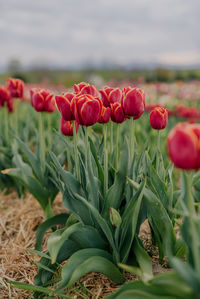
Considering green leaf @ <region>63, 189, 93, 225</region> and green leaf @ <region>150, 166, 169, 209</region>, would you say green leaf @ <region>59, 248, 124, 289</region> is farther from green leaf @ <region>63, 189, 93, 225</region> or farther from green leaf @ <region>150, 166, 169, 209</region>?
green leaf @ <region>150, 166, 169, 209</region>

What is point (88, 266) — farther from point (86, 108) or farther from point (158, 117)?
point (158, 117)

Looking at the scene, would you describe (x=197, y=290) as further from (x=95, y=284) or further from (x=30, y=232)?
(x=30, y=232)

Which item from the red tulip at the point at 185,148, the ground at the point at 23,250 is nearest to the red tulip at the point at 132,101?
the red tulip at the point at 185,148

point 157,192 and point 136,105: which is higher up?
point 136,105

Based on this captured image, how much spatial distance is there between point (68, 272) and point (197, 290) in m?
0.58

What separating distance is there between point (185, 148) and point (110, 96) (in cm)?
83

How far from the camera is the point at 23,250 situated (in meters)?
2.17

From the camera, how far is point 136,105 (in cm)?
156

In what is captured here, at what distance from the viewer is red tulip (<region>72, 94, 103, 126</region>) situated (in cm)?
144

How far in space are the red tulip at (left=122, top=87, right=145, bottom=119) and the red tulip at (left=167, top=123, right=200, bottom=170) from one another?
0.59 meters

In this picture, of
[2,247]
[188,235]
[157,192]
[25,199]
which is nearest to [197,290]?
[188,235]

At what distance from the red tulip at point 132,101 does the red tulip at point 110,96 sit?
0.13 metres

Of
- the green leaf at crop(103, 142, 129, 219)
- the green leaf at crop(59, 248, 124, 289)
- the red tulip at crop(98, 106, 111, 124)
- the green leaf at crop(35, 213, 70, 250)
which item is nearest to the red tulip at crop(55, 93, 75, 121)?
the red tulip at crop(98, 106, 111, 124)

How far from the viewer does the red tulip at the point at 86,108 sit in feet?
4.73
